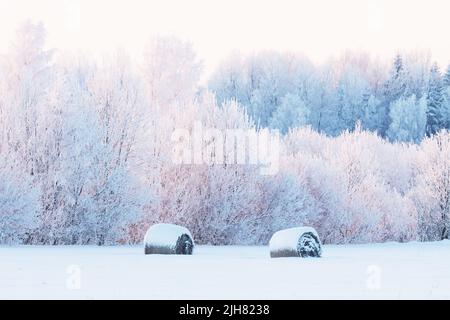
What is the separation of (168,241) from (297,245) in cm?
296

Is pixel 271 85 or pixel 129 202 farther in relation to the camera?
pixel 271 85

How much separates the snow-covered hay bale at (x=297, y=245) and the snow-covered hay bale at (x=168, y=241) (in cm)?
202

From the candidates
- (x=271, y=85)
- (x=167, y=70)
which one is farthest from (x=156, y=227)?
(x=271, y=85)

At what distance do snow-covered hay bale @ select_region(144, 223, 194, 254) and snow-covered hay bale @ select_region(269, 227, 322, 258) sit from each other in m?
2.02

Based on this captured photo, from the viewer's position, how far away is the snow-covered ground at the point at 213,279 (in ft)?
31.8

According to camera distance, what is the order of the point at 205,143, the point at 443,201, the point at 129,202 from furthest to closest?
the point at 443,201
the point at 205,143
the point at 129,202

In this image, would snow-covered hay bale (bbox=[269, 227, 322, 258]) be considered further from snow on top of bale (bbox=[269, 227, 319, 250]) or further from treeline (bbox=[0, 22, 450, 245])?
treeline (bbox=[0, 22, 450, 245])

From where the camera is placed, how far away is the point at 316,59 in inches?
3196

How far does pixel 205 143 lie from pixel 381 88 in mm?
52867

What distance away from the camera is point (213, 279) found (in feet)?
37.8

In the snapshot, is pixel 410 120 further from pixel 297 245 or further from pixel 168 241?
pixel 297 245

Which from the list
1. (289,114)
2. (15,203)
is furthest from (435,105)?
(15,203)

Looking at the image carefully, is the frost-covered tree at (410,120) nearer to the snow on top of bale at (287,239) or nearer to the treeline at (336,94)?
the treeline at (336,94)
